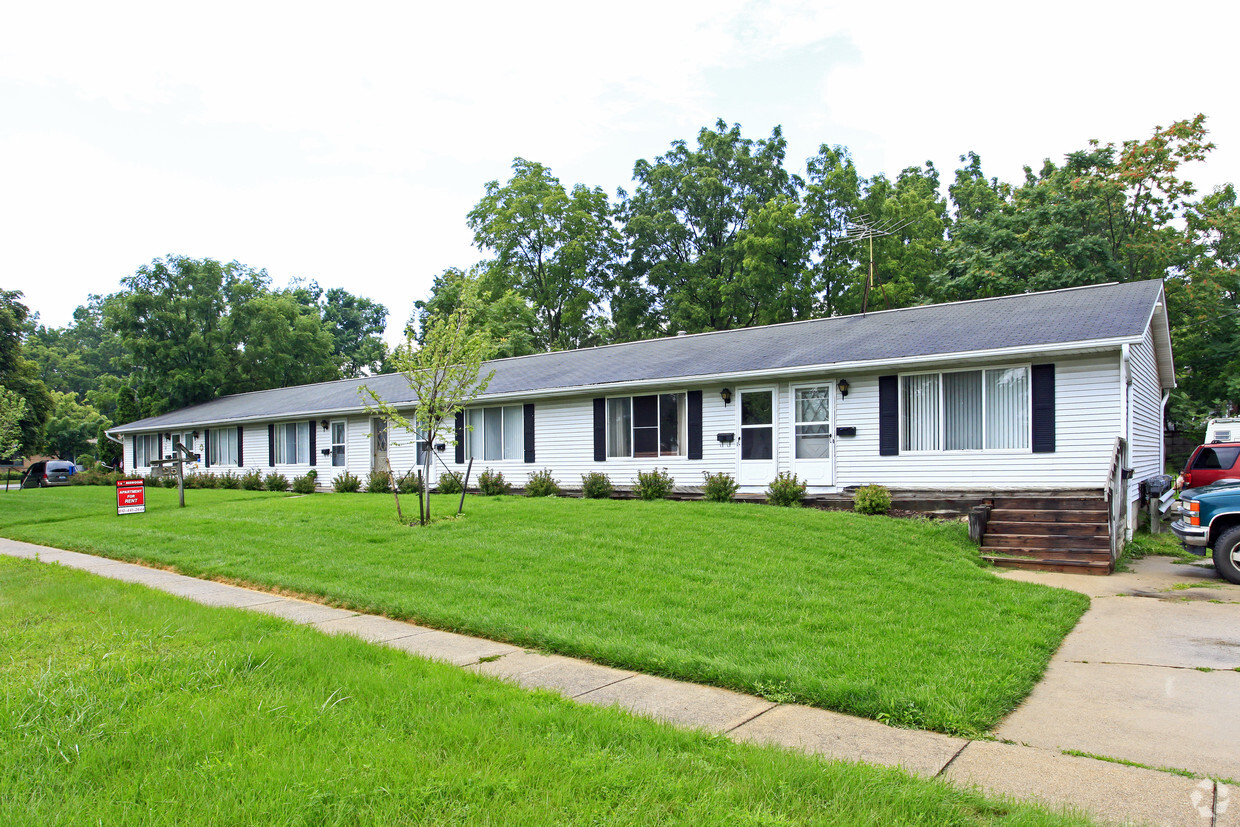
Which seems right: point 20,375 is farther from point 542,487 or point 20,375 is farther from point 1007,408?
point 1007,408

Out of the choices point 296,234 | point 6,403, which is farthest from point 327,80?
point 6,403

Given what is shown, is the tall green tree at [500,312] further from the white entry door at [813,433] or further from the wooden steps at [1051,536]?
the wooden steps at [1051,536]

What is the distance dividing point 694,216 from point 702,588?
1258 inches

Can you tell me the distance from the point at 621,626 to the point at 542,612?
2.78ft

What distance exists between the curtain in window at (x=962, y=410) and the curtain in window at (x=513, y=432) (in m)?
9.74

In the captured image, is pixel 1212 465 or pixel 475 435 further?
pixel 475 435

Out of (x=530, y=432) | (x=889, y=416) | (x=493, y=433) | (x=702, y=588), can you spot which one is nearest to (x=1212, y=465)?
(x=889, y=416)

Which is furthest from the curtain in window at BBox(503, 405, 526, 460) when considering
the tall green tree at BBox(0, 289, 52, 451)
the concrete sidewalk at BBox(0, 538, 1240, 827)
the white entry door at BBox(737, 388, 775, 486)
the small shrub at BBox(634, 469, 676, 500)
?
the tall green tree at BBox(0, 289, 52, 451)

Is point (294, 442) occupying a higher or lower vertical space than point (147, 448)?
higher

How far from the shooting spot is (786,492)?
13.6 m

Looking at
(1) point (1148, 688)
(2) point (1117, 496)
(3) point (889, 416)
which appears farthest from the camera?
(3) point (889, 416)

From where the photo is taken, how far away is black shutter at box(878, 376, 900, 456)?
13.4m

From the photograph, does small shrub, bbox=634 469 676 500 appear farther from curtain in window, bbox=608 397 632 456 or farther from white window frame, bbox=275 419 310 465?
white window frame, bbox=275 419 310 465

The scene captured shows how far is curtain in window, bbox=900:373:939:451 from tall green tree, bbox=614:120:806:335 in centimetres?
2073
